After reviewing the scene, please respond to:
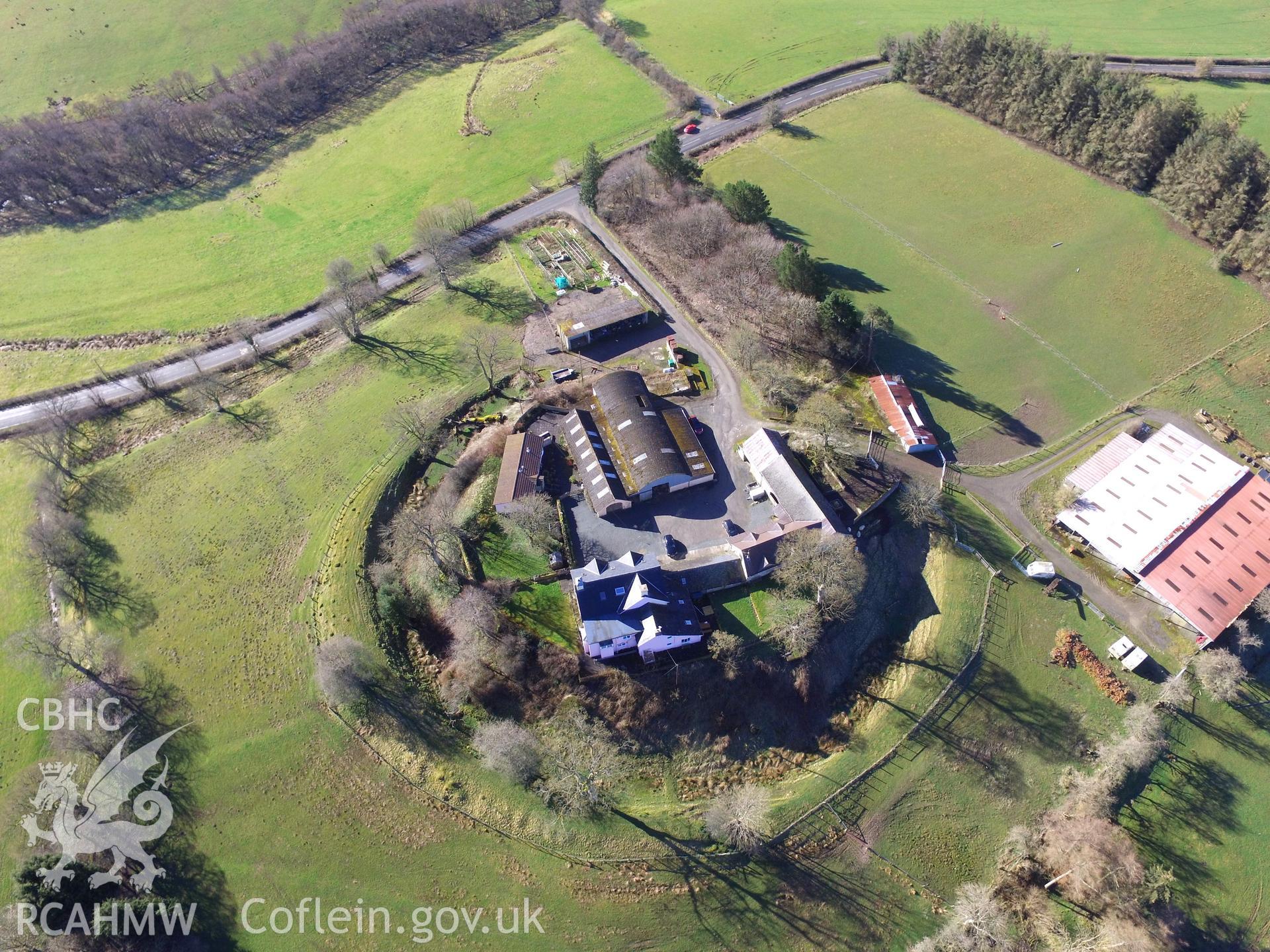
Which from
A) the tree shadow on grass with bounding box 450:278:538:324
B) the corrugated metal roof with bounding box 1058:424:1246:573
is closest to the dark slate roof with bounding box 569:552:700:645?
the corrugated metal roof with bounding box 1058:424:1246:573

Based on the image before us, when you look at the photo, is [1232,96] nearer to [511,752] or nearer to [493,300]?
[493,300]

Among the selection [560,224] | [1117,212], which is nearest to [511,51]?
[560,224]

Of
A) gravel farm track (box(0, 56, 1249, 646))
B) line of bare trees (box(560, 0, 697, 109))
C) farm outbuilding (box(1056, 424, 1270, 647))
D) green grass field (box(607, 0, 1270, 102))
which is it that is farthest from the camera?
green grass field (box(607, 0, 1270, 102))

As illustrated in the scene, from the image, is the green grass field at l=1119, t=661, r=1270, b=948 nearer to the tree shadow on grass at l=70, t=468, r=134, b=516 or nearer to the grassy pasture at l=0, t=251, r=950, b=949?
the grassy pasture at l=0, t=251, r=950, b=949

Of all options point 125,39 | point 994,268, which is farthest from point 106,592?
point 125,39

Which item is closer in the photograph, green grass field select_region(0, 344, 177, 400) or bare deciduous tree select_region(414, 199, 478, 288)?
green grass field select_region(0, 344, 177, 400)

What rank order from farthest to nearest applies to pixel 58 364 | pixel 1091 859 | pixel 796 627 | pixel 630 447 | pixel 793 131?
1. pixel 793 131
2. pixel 58 364
3. pixel 630 447
4. pixel 796 627
5. pixel 1091 859
